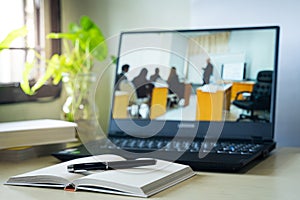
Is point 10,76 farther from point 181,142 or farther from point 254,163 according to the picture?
point 254,163

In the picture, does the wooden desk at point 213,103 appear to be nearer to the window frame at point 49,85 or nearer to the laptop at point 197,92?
the laptop at point 197,92

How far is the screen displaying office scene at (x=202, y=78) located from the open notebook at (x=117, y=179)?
0.30m

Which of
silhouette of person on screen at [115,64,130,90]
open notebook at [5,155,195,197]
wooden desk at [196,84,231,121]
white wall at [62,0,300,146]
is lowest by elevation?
open notebook at [5,155,195,197]

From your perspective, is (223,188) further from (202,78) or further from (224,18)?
(224,18)

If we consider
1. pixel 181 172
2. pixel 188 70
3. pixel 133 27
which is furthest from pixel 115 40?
pixel 181 172

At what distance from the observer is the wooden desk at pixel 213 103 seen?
119cm

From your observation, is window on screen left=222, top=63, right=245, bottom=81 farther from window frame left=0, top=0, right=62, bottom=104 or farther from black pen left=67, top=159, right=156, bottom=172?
window frame left=0, top=0, right=62, bottom=104

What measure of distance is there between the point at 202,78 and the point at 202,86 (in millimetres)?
24

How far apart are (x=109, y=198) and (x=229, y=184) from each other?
0.69ft

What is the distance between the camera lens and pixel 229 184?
2.84ft

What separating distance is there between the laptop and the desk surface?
6.8 inches

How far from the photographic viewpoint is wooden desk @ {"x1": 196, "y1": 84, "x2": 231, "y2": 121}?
1.19 metres

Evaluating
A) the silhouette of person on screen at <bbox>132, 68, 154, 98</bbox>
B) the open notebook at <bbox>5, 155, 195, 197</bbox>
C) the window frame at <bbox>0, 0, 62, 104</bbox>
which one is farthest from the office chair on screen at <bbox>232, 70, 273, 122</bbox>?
the window frame at <bbox>0, 0, 62, 104</bbox>

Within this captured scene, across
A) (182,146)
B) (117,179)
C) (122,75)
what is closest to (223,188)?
(117,179)
